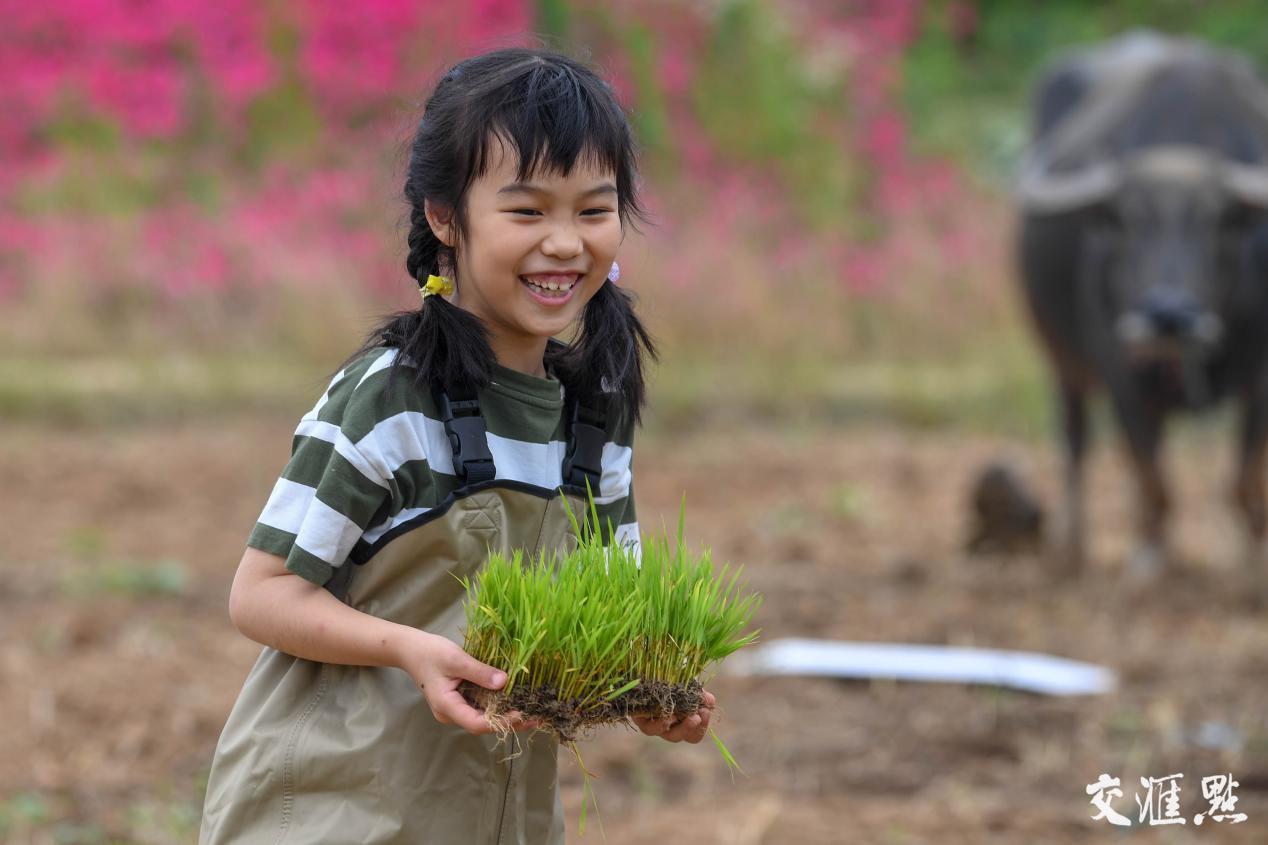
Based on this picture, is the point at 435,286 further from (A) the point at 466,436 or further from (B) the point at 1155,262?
(B) the point at 1155,262

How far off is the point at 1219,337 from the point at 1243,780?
2613 millimetres

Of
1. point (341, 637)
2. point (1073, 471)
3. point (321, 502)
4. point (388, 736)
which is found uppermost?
point (1073, 471)

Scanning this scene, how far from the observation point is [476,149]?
2.22 m

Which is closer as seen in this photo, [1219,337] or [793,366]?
[1219,337]

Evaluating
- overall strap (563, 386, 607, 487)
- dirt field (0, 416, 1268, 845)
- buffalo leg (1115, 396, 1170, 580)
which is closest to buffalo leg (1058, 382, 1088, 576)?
dirt field (0, 416, 1268, 845)

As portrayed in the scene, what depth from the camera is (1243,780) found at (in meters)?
4.34

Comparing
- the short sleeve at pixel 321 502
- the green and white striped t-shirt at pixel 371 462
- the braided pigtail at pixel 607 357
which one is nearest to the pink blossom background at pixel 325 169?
the braided pigtail at pixel 607 357

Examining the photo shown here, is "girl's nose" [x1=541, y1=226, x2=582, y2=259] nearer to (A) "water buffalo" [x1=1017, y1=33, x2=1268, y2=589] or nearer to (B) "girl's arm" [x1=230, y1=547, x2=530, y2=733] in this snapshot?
(B) "girl's arm" [x1=230, y1=547, x2=530, y2=733]

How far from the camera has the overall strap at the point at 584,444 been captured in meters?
2.35

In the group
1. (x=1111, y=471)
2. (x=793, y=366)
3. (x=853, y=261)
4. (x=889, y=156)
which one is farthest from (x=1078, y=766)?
(x=889, y=156)

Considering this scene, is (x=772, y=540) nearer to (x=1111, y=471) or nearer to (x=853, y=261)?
(x=1111, y=471)

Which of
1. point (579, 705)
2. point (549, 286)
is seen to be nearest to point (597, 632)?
point (579, 705)

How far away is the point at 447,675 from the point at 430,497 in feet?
0.87

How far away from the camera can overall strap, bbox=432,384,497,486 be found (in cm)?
221
